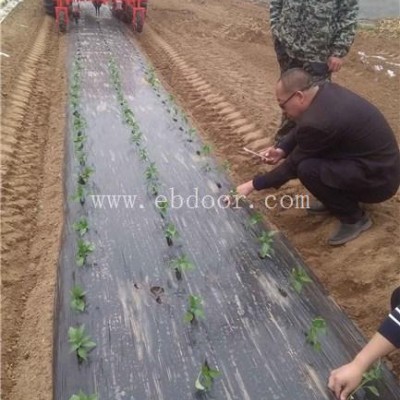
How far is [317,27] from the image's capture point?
415 centimetres

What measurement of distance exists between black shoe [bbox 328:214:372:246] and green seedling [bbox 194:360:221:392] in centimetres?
161

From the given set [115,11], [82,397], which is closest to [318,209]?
[82,397]

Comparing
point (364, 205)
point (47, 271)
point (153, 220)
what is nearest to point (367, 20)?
point (364, 205)

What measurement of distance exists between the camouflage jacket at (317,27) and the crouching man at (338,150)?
1.03 metres

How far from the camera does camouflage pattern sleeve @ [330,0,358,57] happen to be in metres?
4.10

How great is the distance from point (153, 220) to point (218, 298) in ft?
3.51

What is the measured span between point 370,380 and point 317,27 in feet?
9.93

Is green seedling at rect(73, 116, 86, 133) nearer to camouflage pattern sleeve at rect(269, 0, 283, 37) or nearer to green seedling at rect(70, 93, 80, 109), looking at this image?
green seedling at rect(70, 93, 80, 109)

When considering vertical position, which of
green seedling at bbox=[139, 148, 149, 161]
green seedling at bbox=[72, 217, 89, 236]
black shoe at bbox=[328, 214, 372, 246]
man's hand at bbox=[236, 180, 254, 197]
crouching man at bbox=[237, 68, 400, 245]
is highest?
crouching man at bbox=[237, 68, 400, 245]

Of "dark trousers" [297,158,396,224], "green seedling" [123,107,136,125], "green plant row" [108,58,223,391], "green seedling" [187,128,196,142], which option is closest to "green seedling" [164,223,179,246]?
"green plant row" [108,58,223,391]

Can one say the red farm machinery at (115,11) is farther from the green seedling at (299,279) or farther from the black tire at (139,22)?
the green seedling at (299,279)

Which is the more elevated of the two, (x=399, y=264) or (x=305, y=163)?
(x=305, y=163)

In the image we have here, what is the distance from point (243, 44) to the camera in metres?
10.6

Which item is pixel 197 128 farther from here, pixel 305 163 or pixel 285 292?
pixel 285 292
